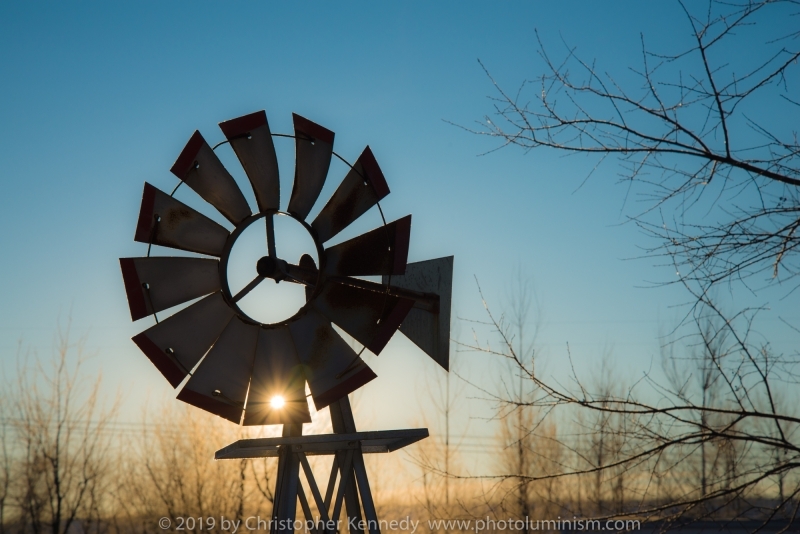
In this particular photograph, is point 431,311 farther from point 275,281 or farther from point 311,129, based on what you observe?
point 311,129

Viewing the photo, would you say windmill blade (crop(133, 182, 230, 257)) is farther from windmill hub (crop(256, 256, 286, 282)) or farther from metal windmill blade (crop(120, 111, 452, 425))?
windmill hub (crop(256, 256, 286, 282))

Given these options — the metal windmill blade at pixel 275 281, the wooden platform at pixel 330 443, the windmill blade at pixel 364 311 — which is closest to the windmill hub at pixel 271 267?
the metal windmill blade at pixel 275 281

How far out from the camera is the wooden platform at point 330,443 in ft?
14.2

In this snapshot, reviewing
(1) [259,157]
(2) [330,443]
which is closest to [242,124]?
(1) [259,157]

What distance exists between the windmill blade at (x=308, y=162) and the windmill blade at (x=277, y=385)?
2.45 ft

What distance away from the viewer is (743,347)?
317 cm

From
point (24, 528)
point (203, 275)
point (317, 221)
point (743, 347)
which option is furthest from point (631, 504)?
point (24, 528)

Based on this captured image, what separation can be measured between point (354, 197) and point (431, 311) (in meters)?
0.79

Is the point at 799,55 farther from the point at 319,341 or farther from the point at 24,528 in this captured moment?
the point at 24,528

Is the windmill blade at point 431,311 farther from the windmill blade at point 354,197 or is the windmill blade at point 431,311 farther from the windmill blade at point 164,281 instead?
the windmill blade at point 164,281

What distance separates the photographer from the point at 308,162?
462 cm

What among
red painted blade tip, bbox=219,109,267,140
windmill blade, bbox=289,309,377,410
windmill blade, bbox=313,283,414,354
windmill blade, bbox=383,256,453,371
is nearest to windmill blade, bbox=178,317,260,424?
windmill blade, bbox=289,309,377,410

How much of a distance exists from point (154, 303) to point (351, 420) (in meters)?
1.27

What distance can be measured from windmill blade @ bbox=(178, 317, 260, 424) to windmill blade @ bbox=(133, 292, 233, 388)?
6 centimetres
